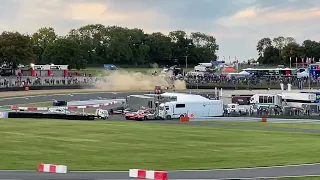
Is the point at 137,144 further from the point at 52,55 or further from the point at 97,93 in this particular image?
the point at 52,55

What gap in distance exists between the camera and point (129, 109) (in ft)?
246

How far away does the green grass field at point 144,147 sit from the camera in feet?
93.7

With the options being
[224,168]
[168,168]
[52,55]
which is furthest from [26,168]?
[52,55]

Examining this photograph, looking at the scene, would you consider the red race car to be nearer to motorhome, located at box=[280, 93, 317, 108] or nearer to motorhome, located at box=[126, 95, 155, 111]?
motorhome, located at box=[126, 95, 155, 111]

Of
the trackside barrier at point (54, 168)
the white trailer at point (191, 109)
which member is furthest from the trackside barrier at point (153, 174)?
the white trailer at point (191, 109)

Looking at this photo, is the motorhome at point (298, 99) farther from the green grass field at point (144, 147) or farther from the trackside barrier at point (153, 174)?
the trackside barrier at point (153, 174)

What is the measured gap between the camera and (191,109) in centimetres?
7038

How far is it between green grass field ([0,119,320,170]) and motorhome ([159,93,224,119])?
61.5ft

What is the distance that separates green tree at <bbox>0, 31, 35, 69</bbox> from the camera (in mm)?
145125

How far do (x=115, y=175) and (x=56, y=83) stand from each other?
3637 inches

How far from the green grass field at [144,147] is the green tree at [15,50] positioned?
98.8 metres

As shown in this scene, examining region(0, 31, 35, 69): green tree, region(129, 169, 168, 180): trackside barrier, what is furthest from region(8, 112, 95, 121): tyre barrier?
region(0, 31, 35, 69): green tree

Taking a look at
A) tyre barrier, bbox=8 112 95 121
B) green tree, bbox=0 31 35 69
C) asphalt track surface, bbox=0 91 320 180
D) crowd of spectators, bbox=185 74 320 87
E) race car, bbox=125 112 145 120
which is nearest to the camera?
asphalt track surface, bbox=0 91 320 180

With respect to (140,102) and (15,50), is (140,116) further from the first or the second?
(15,50)
